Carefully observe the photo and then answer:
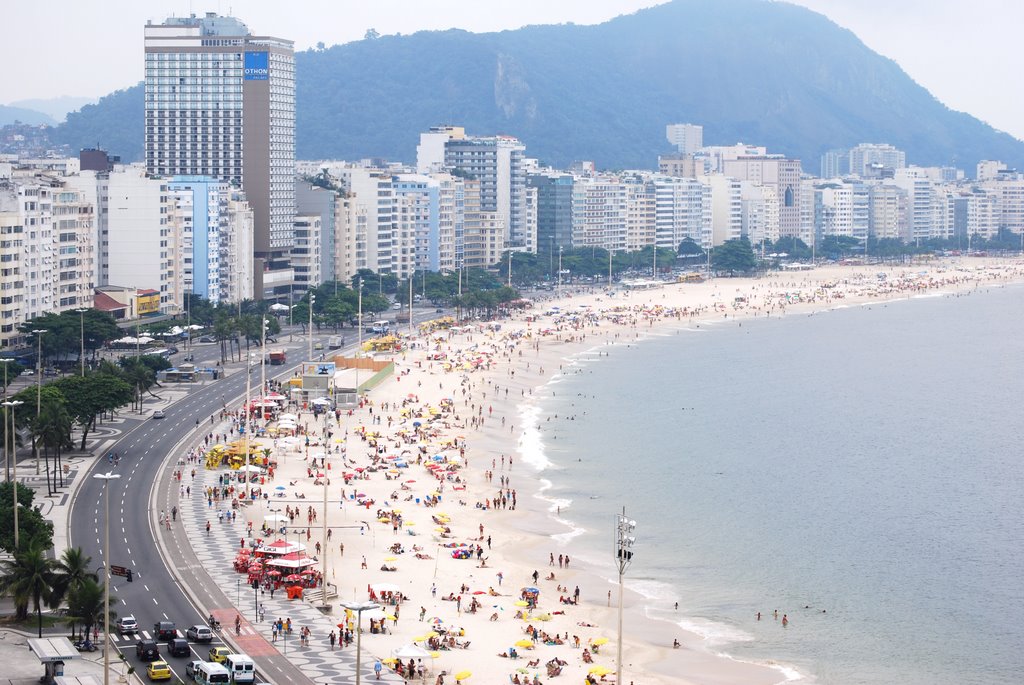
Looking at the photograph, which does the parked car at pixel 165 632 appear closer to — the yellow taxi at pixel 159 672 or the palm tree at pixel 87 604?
the palm tree at pixel 87 604

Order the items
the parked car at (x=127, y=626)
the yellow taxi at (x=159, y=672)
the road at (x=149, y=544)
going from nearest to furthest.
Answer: the yellow taxi at (x=159, y=672) < the road at (x=149, y=544) < the parked car at (x=127, y=626)

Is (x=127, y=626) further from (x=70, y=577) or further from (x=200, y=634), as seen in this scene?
(x=200, y=634)

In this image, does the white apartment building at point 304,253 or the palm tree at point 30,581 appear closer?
the palm tree at point 30,581

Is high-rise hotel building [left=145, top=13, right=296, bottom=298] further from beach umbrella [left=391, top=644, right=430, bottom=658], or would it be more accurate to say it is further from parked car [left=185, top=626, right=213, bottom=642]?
beach umbrella [left=391, top=644, right=430, bottom=658]

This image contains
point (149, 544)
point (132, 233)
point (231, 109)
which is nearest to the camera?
point (149, 544)

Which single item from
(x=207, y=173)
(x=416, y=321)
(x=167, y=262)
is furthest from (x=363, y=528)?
(x=207, y=173)

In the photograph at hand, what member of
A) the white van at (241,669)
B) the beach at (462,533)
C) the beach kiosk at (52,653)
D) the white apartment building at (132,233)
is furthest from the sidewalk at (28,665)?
the white apartment building at (132,233)

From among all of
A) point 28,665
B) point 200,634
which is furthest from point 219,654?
point 28,665
